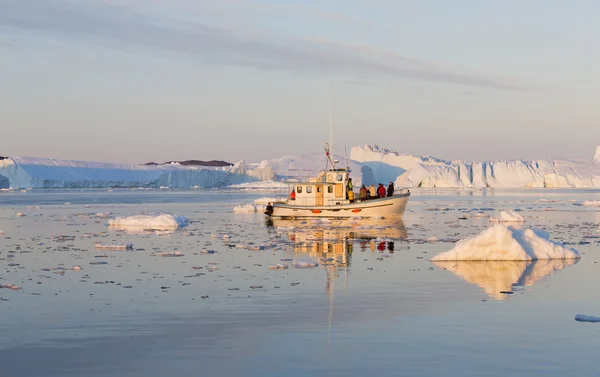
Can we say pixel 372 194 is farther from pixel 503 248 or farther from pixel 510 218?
pixel 503 248

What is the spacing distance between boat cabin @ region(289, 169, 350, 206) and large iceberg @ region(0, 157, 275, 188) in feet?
305

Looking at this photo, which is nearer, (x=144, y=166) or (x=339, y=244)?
(x=339, y=244)

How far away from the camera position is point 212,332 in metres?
9.73

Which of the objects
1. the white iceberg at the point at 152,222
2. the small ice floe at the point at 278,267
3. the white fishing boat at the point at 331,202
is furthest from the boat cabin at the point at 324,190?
the small ice floe at the point at 278,267

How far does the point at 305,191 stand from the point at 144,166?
112 metres

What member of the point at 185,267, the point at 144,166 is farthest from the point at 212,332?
the point at 144,166

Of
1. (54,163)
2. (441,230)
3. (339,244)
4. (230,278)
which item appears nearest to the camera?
(230,278)

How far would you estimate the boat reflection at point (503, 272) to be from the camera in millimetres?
13531

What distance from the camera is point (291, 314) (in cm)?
1103

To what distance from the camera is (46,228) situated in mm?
30125

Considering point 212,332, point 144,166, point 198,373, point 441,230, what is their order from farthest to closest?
1. point 144,166
2. point 441,230
3. point 212,332
4. point 198,373

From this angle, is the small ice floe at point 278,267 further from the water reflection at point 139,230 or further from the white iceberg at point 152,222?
the white iceberg at point 152,222

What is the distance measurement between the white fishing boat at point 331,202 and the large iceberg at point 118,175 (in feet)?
305

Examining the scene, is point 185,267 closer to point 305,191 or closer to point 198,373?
point 198,373
